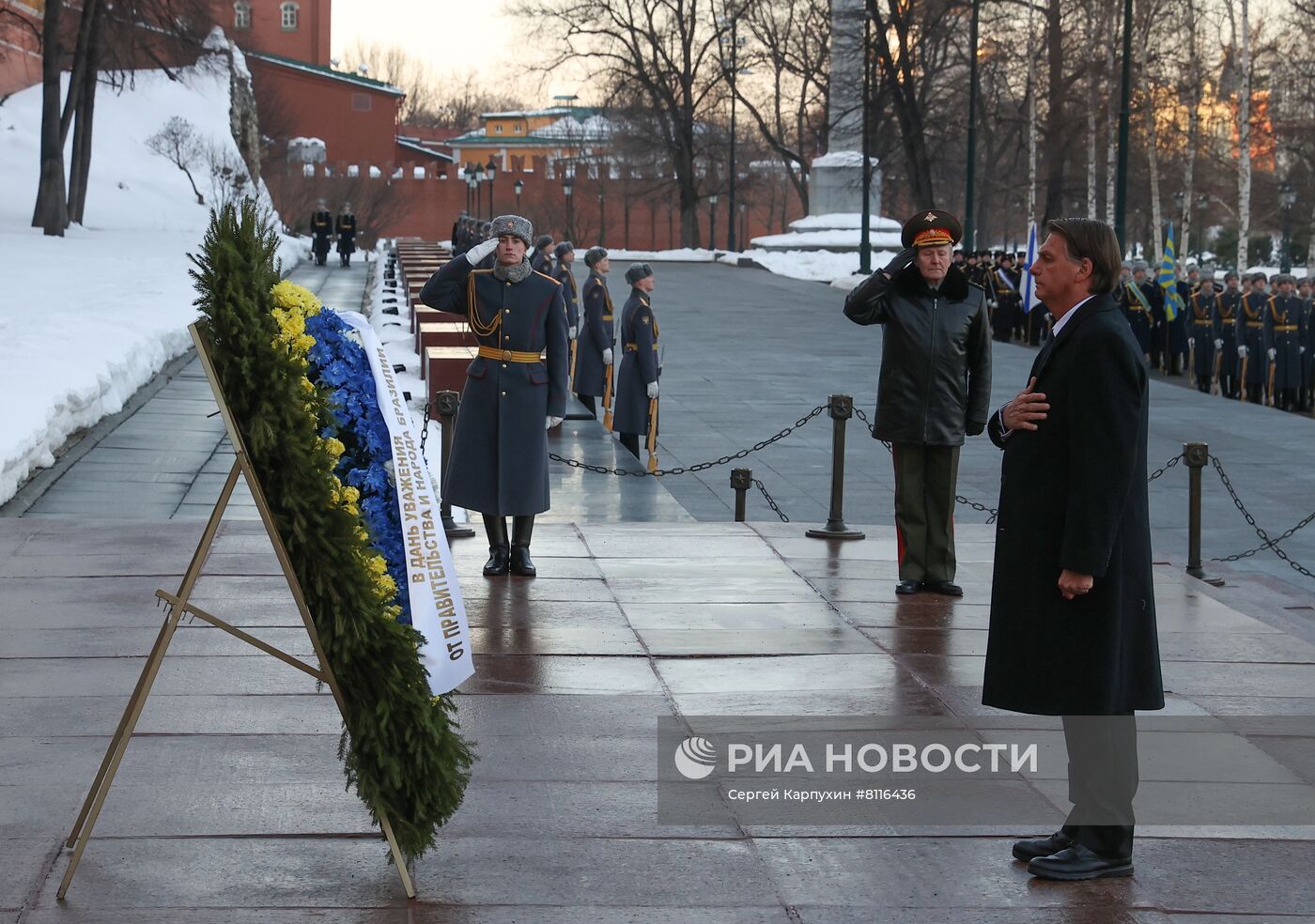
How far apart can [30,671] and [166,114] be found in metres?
64.0

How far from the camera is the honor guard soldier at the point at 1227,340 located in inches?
904

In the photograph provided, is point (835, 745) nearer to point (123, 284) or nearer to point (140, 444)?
point (140, 444)

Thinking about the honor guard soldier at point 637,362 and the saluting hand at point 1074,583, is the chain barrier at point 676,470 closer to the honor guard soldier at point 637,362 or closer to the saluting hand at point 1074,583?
the honor guard soldier at point 637,362

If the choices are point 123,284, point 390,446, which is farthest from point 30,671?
point 123,284

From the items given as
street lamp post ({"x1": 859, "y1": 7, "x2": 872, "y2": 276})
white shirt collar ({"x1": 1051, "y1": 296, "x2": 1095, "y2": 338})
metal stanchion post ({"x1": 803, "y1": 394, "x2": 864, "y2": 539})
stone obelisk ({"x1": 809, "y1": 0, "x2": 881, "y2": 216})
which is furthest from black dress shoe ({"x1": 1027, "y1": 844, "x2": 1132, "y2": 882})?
stone obelisk ({"x1": 809, "y1": 0, "x2": 881, "y2": 216})

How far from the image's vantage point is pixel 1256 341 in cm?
2230

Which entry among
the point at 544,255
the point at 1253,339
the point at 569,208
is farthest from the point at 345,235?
the point at 569,208

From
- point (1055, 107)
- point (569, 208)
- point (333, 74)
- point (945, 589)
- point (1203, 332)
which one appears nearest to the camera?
point (945, 589)

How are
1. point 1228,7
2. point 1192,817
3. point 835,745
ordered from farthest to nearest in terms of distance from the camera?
point 1228,7 → point 835,745 → point 1192,817

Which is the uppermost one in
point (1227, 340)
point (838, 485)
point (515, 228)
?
point (515, 228)

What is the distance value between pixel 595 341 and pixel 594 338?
1.2 inches

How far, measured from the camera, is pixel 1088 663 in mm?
4379

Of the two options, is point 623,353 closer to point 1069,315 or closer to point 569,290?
point 569,290

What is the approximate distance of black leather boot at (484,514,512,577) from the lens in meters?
8.27
